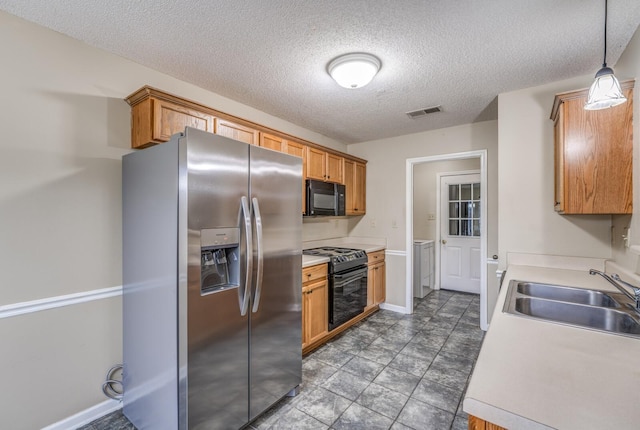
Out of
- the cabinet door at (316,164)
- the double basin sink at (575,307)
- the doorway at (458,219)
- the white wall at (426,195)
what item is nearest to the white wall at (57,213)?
the cabinet door at (316,164)

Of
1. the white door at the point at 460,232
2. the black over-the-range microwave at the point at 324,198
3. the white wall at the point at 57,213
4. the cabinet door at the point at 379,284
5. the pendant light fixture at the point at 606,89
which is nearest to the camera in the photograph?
the pendant light fixture at the point at 606,89

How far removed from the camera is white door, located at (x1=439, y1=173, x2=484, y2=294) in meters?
5.06

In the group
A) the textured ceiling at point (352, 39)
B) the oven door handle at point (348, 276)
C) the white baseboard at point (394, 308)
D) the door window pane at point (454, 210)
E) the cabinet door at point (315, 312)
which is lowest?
the white baseboard at point (394, 308)

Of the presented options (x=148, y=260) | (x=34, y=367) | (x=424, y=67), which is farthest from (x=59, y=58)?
(x=424, y=67)

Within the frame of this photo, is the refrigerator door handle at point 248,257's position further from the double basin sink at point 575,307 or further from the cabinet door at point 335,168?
the cabinet door at point 335,168

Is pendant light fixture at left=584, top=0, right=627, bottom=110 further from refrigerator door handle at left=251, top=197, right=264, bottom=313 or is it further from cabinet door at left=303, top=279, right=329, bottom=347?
cabinet door at left=303, top=279, right=329, bottom=347

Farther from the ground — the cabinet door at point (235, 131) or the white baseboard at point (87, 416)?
the cabinet door at point (235, 131)

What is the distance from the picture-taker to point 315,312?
2934mm

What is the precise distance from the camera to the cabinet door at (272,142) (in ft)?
9.20

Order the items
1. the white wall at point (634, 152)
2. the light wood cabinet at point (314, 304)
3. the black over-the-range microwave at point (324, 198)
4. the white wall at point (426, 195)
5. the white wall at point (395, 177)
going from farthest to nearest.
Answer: the white wall at point (426, 195) < the white wall at point (395, 177) < the black over-the-range microwave at point (324, 198) < the light wood cabinet at point (314, 304) < the white wall at point (634, 152)

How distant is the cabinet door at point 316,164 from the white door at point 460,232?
9.31ft

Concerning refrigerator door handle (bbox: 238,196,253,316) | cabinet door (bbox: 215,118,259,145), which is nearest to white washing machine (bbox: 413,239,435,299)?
cabinet door (bbox: 215,118,259,145)

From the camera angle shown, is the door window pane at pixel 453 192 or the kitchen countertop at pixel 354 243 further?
the door window pane at pixel 453 192

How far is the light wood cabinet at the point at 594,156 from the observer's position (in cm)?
187
